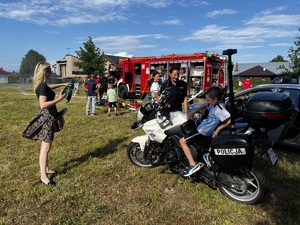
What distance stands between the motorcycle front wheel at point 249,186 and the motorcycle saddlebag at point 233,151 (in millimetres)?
157

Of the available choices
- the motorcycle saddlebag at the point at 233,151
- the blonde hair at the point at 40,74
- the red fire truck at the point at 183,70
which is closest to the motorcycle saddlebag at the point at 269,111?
the motorcycle saddlebag at the point at 233,151

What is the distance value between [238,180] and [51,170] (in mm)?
3088

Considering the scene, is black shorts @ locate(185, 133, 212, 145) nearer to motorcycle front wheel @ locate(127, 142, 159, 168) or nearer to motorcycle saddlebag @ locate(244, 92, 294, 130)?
motorcycle saddlebag @ locate(244, 92, 294, 130)

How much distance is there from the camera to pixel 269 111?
3.01 meters

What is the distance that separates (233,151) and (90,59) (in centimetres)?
3873

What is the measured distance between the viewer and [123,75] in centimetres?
1820

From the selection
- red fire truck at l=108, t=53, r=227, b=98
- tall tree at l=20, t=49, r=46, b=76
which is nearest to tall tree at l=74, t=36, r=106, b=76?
red fire truck at l=108, t=53, r=227, b=98

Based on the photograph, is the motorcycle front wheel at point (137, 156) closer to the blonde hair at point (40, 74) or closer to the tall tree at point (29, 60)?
the blonde hair at point (40, 74)

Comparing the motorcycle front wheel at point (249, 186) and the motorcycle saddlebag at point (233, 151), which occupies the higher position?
the motorcycle saddlebag at point (233, 151)

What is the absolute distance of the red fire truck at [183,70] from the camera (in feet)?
46.3

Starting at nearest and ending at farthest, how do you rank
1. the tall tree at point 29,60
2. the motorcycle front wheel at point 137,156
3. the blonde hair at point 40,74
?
the blonde hair at point 40,74 → the motorcycle front wheel at point 137,156 → the tall tree at point 29,60

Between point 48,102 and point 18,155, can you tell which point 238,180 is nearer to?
point 48,102

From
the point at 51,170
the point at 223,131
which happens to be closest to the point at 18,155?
the point at 51,170

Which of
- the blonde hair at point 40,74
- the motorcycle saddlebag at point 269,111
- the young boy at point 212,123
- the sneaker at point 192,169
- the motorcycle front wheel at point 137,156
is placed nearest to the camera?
the motorcycle saddlebag at point 269,111
